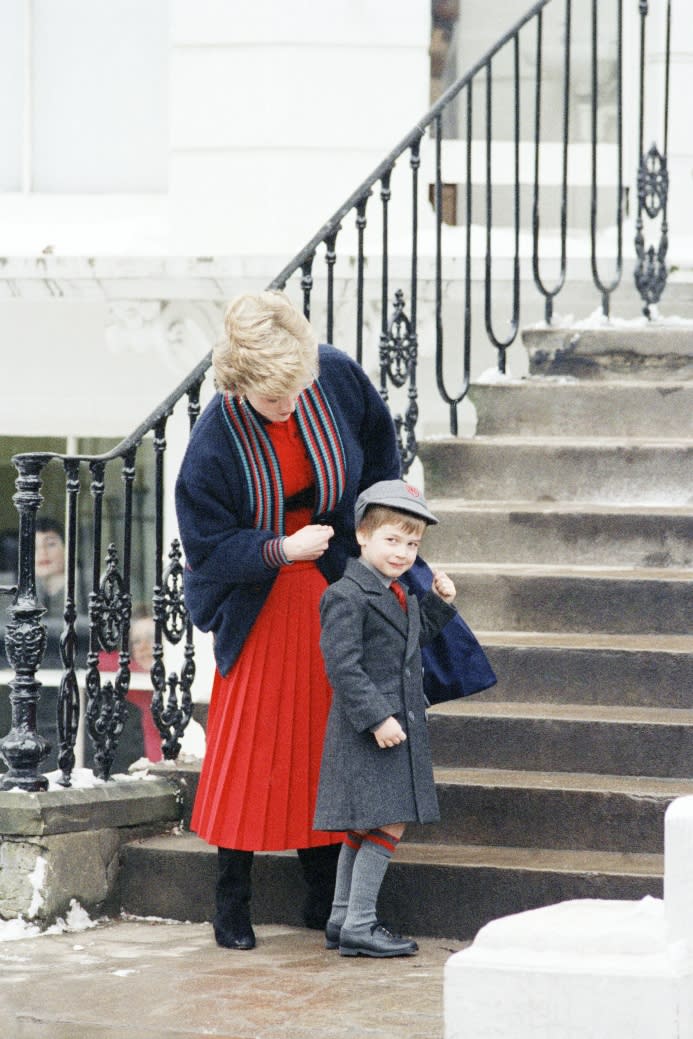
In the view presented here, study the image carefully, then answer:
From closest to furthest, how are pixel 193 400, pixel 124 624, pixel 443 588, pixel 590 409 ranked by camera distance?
pixel 443 588 < pixel 124 624 < pixel 193 400 < pixel 590 409

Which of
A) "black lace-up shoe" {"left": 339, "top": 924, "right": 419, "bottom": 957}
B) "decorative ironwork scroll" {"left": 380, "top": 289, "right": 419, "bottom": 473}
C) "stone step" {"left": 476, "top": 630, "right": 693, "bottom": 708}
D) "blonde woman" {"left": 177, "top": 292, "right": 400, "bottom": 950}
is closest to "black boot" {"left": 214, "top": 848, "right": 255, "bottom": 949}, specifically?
"blonde woman" {"left": 177, "top": 292, "right": 400, "bottom": 950}

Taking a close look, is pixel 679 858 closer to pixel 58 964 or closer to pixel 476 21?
pixel 58 964

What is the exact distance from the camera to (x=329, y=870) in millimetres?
4910

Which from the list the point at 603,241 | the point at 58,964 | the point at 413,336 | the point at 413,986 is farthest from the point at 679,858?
the point at 603,241

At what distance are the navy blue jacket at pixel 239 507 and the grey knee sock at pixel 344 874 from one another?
1.80 ft

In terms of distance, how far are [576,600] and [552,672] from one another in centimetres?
37

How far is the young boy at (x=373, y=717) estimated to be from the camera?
452 centimetres

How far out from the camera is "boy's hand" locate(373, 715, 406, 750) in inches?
177

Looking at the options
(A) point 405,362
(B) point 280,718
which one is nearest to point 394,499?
(B) point 280,718

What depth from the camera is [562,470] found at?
251 inches

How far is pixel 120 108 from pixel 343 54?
4.08 ft

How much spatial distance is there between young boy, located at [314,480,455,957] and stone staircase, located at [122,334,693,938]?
0.29m

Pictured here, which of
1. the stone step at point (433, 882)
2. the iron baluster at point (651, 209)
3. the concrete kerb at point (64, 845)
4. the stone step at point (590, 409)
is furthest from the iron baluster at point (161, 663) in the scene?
the iron baluster at point (651, 209)

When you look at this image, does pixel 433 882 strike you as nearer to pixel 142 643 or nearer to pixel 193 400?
pixel 193 400
